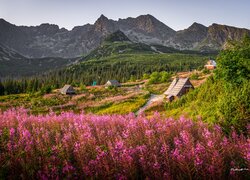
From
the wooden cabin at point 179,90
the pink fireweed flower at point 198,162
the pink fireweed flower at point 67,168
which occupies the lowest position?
the wooden cabin at point 179,90

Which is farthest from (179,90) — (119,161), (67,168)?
(67,168)

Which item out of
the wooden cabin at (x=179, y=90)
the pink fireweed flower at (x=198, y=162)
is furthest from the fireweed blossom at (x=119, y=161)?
the wooden cabin at (x=179, y=90)

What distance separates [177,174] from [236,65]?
56.0 ft

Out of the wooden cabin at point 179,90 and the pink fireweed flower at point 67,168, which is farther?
the wooden cabin at point 179,90

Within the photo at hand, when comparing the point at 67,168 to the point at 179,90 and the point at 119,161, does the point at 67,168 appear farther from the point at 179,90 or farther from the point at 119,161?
the point at 179,90

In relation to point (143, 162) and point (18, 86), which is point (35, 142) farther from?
point (18, 86)

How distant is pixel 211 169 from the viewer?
3.89 m

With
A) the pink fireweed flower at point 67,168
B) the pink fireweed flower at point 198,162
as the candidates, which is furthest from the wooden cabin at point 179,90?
the pink fireweed flower at point 67,168

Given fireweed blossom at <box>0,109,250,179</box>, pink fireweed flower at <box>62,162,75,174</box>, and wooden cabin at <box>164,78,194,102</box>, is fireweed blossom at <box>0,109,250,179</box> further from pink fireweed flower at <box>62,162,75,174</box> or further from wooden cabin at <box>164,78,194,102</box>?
wooden cabin at <box>164,78,194,102</box>

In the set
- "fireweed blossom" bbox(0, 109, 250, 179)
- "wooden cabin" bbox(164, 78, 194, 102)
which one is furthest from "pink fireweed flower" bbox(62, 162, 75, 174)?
"wooden cabin" bbox(164, 78, 194, 102)

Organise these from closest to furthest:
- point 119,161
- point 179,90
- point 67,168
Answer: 1. point 67,168
2. point 119,161
3. point 179,90

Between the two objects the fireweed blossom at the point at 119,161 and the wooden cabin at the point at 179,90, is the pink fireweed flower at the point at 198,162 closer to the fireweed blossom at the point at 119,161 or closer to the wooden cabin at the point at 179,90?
the fireweed blossom at the point at 119,161

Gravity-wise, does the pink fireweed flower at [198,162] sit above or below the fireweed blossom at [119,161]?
above

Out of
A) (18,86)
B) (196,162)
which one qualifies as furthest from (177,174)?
(18,86)
